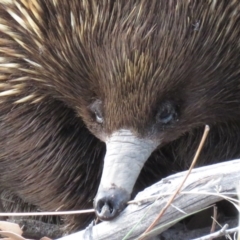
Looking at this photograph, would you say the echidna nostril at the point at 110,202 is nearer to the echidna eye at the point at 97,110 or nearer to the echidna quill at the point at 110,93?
the echidna quill at the point at 110,93

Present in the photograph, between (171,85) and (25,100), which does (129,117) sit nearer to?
(171,85)

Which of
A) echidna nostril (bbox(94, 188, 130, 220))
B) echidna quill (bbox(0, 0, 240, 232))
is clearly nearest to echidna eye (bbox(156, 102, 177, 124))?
echidna quill (bbox(0, 0, 240, 232))

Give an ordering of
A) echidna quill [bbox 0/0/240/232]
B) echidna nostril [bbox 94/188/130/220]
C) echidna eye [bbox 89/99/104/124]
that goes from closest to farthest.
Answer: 1. echidna nostril [bbox 94/188/130/220]
2. echidna quill [bbox 0/0/240/232]
3. echidna eye [bbox 89/99/104/124]

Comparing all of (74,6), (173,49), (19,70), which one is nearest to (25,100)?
(19,70)

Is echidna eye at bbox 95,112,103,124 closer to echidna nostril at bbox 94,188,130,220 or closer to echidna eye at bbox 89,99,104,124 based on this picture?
echidna eye at bbox 89,99,104,124

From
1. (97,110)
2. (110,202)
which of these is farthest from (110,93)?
(110,202)

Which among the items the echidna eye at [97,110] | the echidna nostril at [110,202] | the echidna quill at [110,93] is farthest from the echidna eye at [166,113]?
the echidna nostril at [110,202]

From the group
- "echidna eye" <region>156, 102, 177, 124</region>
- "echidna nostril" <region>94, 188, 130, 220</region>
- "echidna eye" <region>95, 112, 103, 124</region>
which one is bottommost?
"echidna nostril" <region>94, 188, 130, 220</region>
